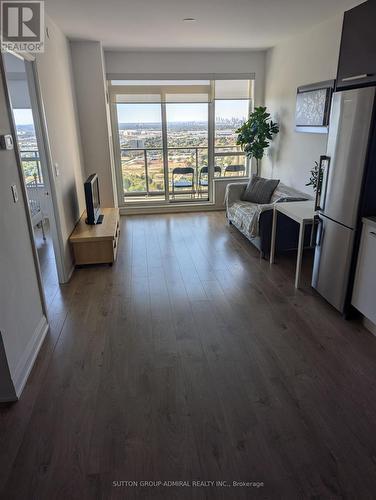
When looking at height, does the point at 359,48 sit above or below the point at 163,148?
above

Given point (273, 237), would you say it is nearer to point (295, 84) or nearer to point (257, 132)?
point (257, 132)

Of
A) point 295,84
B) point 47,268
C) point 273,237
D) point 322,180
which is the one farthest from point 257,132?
point 47,268

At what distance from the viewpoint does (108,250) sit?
3.95m

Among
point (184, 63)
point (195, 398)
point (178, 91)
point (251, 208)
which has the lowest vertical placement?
point (195, 398)

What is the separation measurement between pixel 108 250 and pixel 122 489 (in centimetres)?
271

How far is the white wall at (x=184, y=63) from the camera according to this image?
544 centimetres

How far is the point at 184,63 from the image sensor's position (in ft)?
18.4

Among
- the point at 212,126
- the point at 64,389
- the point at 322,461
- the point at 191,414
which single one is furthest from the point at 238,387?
the point at 212,126

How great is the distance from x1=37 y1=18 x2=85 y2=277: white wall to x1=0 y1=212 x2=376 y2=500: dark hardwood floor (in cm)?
96

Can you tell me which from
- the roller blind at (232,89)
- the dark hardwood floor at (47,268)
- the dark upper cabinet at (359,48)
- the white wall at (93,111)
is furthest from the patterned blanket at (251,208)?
the dark hardwood floor at (47,268)

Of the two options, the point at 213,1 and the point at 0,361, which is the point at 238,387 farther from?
the point at 213,1

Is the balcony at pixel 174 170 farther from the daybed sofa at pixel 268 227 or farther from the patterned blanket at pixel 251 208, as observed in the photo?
the daybed sofa at pixel 268 227

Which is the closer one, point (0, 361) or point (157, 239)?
point (0, 361)

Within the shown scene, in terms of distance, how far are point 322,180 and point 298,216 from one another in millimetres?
412
